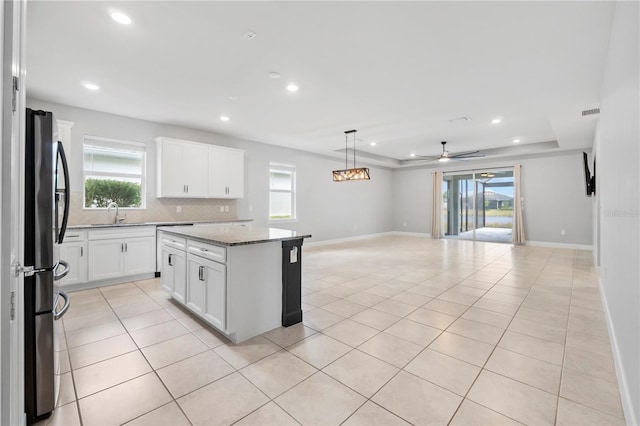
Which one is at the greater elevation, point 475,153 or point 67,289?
point 475,153

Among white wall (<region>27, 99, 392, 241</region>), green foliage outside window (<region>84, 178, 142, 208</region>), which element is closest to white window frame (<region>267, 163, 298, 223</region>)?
white wall (<region>27, 99, 392, 241</region>)

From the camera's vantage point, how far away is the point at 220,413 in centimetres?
170

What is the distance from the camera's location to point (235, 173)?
237 inches

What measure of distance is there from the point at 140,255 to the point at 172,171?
58.7 inches

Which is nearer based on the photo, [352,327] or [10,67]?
[10,67]

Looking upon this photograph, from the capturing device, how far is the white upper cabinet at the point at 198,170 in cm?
505

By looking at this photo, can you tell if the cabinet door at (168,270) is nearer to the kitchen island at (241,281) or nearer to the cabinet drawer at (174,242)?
the cabinet drawer at (174,242)

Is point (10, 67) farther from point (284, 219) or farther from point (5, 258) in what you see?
point (284, 219)

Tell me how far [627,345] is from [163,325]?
355cm

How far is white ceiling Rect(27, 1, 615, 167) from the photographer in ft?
7.70

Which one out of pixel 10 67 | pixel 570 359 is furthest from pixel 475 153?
pixel 10 67

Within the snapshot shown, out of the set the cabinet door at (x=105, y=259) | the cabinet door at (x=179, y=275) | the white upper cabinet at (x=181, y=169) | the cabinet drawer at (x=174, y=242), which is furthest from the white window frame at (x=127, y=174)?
the cabinet door at (x=179, y=275)

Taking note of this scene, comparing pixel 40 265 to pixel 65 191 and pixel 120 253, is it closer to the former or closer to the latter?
pixel 65 191

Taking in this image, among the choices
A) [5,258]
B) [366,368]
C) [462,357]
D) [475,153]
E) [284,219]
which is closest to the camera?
[5,258]
